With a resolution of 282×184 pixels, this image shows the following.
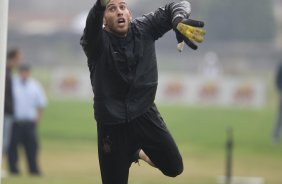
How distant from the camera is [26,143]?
570 inches

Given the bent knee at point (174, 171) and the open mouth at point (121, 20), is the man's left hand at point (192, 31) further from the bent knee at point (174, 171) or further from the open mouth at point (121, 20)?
the bent knee at point (174, 171)

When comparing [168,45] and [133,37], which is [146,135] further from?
[168,45]

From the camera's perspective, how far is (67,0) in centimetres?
4072

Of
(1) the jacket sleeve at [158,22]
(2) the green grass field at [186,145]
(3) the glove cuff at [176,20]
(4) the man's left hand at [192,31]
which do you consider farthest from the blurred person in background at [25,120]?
(4) the man's left hand at [192,31]

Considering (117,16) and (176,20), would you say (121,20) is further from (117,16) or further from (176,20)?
(176,20)

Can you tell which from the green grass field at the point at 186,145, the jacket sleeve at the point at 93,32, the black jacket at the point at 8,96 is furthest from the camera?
the green grass field at the point at 186,145

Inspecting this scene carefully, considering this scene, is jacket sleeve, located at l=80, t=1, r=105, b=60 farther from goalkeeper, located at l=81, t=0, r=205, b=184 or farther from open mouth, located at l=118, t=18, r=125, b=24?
open mouth, located at l=118, t=18, r=125, b=24

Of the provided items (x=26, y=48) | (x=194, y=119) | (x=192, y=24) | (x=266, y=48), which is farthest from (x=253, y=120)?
(x=192, y=24)

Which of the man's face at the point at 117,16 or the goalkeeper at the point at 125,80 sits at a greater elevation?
the man's face at the point at 117,16

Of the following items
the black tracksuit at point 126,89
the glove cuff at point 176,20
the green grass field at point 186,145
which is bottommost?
the green grass field at point 186,145

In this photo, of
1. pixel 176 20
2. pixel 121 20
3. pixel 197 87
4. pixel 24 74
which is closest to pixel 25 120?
pixel 24 74

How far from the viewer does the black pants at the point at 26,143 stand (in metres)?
14.4

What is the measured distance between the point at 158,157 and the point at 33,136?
7.71 metres

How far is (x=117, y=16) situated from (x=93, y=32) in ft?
0.84
